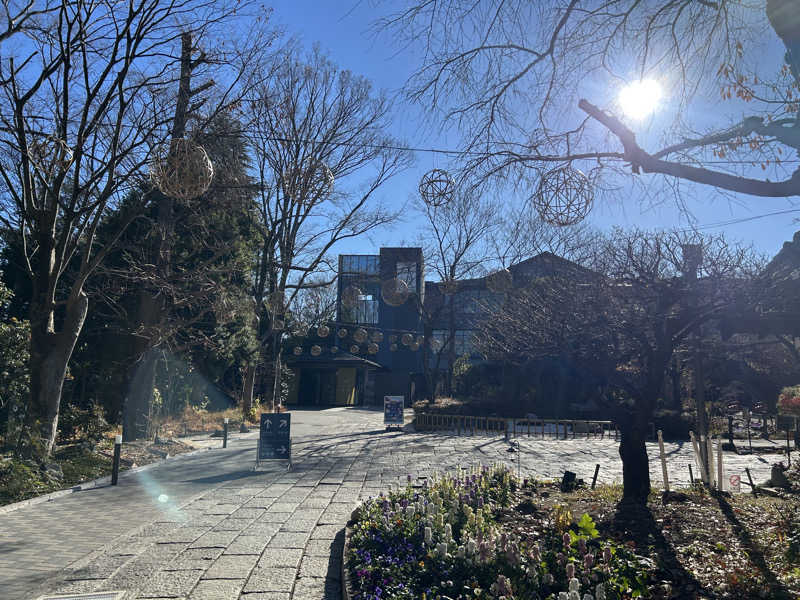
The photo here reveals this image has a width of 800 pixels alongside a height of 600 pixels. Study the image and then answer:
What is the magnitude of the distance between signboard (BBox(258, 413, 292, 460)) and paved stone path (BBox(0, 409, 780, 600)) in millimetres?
326

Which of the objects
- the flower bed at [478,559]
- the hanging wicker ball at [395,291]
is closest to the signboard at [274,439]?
the flower bed at [478,559]

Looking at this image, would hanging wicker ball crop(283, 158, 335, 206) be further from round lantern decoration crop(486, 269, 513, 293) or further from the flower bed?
round lantern decoration crop(486, 269, 513, 293)

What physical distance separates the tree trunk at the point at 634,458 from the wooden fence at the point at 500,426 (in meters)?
11.3

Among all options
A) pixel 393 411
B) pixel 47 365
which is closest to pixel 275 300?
pixel 393 411

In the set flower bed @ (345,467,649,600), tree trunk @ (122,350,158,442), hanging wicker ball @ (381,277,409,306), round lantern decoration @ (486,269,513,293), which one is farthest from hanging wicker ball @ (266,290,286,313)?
flower bed @ (345,467,649,600)

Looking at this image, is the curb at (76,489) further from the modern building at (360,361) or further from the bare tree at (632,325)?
the modern building at (360,361)

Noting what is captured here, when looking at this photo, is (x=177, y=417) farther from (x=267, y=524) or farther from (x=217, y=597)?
(x=217, y=597)

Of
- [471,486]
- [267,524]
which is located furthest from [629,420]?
[267,524]

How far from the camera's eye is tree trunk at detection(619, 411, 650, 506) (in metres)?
6.75

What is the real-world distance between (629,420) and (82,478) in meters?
8.77

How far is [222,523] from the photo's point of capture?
665cm

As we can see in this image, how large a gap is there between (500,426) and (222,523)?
14.7 m

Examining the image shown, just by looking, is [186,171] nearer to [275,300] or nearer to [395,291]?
[395,291]

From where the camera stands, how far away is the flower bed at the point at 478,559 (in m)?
3.66
